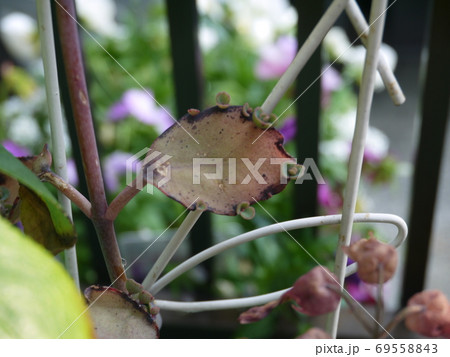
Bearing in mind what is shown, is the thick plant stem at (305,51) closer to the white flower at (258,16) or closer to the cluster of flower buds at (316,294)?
the cluster of flower buds at (316,294)

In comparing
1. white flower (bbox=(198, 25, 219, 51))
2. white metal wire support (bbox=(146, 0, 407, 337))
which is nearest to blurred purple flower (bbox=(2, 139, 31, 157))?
white flower (bbox=(198, 25, 219, 51))

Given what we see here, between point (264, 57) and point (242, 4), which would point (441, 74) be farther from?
point (242, 4)

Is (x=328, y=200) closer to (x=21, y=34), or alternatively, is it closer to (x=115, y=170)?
(x=115, y=170)

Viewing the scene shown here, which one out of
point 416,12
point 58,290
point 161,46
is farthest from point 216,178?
point 416,12

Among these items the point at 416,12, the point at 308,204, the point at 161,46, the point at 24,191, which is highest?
the point at 416,12

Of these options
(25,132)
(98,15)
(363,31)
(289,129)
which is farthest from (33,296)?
(98,15)

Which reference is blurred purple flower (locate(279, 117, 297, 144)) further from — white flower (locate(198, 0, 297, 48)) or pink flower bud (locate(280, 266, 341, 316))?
pink flower bud (locate(280, 266, 341, 316))
